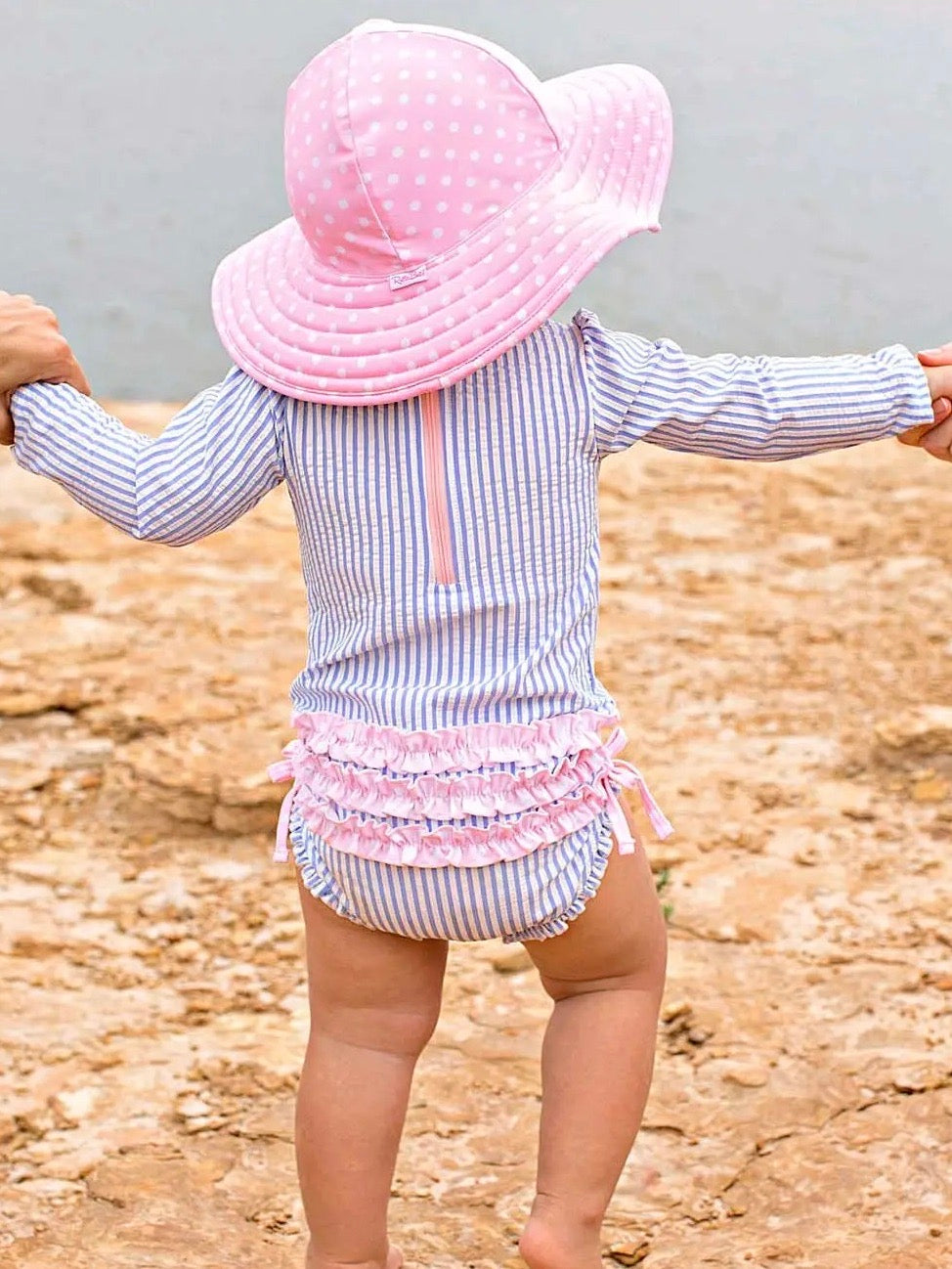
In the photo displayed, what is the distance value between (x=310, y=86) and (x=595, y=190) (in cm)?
22

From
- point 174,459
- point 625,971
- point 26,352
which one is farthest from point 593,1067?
point 26,352

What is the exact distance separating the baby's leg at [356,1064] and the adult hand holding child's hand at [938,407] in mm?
578

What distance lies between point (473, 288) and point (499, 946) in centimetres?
126

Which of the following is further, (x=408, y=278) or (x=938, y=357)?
(x=938, y=357)

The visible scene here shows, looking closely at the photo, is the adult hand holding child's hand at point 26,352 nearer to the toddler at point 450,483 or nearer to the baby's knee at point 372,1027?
the toddler at point 450,483

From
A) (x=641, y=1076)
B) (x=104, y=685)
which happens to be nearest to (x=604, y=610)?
(x=104, y=685)

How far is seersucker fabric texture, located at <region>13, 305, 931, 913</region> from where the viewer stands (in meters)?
1.35

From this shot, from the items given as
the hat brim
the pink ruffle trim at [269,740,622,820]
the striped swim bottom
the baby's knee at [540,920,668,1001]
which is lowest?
the baby's knee at [540,920,668,1001]

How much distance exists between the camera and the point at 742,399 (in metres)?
1.39

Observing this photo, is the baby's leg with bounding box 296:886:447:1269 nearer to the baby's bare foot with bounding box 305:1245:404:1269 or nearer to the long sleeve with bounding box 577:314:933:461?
the baby's bare foot with bounding box 305:1245:404:1269

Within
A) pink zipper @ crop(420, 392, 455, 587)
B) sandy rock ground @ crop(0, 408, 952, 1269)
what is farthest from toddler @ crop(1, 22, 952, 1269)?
sandy rock ground @ crop(0, 408, 952, 1269)

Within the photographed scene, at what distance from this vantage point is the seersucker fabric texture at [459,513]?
1.35 m

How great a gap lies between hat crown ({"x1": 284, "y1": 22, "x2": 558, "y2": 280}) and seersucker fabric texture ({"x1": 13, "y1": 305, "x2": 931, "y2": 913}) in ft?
0.36

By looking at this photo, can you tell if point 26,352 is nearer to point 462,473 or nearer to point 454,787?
point 462,473
